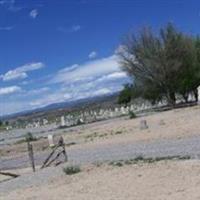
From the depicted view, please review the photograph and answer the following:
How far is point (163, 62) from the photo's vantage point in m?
65.3

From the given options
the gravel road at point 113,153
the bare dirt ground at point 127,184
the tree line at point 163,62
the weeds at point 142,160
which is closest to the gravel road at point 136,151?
the gravel road at point 113,153

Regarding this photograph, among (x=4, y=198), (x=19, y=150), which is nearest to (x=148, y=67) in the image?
(x=19, y=150)

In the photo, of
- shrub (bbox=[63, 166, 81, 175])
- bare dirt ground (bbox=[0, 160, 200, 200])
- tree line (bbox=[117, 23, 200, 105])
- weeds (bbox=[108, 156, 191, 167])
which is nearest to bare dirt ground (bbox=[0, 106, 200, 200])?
bare dirt ground (bbox=[0, 160, 200, 200])

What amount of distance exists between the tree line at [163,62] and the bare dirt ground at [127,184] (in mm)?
47453

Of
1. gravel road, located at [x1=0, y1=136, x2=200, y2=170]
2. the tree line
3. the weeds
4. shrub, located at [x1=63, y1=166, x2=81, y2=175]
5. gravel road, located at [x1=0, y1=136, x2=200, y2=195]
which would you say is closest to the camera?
the weeds

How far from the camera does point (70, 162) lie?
22.8 m

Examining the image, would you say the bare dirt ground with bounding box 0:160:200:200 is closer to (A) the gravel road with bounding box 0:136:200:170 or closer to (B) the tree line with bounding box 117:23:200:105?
(A) the gravel road with bounding box 0:136:200:170

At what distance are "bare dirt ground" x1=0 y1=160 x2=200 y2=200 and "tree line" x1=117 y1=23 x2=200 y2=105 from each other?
4745 centimetres

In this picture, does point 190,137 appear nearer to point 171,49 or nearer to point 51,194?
point 51,194

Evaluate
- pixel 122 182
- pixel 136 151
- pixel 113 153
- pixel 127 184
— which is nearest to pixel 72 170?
pixel 122 182

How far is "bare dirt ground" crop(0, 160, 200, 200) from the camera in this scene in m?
13.0

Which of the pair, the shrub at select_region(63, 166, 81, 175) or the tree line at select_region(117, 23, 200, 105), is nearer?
the shrub at select_region(63, 166, 81, 175)

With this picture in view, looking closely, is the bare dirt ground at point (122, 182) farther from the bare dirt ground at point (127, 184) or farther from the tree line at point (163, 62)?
the tree line at point (163, 62)

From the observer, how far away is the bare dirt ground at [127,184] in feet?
42.8
